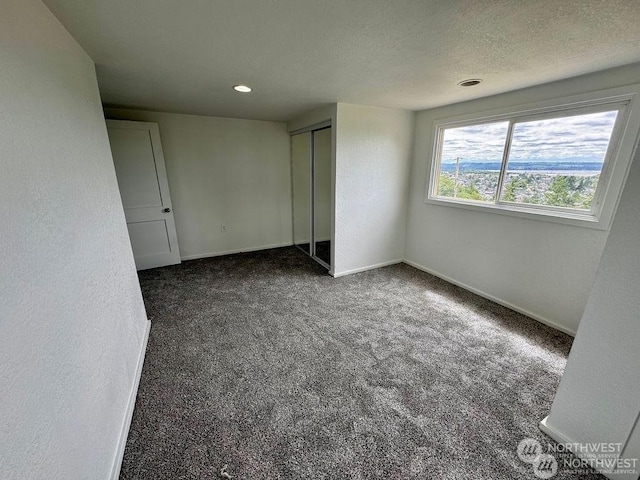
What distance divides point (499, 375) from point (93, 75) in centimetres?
349

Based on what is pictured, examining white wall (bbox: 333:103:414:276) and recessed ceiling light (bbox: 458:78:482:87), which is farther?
white wall (bbox: 333:103:414:276)

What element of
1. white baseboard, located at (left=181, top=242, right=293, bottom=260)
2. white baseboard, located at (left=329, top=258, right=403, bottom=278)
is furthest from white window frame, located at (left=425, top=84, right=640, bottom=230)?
white baseboard, located at (left=181, top=242, right=293, bottom=260)

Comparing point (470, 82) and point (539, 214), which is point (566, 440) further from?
point (470, 82)

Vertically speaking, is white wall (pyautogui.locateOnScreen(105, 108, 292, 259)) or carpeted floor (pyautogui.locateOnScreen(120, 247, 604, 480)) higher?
white wall (pyautogui.locateOnScreen(105, 108, 292, 259))

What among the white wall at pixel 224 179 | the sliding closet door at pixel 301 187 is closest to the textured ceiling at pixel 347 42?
the white wall at pixel 224 179

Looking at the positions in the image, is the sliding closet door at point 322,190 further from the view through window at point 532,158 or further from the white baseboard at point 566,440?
the white baseboard at point 566,440

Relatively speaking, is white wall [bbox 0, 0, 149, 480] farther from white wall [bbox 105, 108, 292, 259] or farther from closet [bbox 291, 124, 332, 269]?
closet [bbox 291, 124, 332, 269]

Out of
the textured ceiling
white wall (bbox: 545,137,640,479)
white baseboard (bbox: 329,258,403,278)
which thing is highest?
the textured ceiling

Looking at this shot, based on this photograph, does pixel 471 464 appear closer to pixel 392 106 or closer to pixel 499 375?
pixel 499 375

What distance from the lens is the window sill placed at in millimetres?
2092

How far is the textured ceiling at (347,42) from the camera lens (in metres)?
1.15

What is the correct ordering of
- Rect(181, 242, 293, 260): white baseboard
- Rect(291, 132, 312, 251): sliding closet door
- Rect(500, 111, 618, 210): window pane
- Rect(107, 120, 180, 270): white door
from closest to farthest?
Rect(500, 111, 618, 210): window pane
Rect(107, 120, 180, 270): white door
Rect(181, 242, 293, 260): white baseboard
Rect(291, 132, 312, 251): sliding closet door

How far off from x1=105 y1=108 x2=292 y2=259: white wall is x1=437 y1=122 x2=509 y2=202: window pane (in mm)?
2477

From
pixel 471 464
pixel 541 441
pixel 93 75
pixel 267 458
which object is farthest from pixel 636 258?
pixel 93 75
